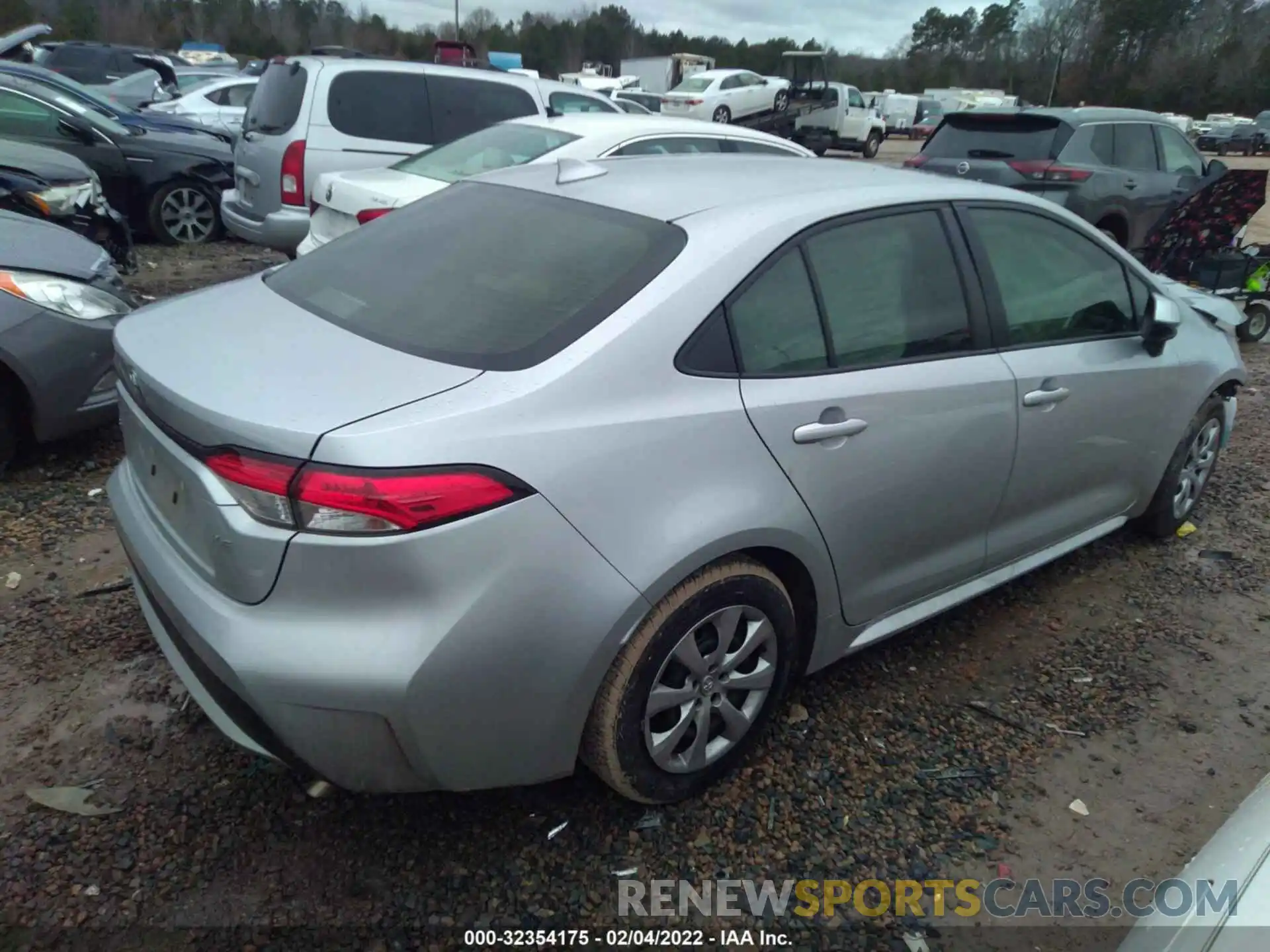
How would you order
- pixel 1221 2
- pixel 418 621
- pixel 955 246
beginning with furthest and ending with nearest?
pixel 1221 2
pixel 955 246
pixel 418 621

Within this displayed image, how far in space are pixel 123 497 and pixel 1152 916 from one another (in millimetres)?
2564

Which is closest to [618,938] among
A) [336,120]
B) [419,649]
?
[419,649]

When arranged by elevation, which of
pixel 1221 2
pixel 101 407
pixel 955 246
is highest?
pixel 1221 2

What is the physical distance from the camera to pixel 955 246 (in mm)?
2936

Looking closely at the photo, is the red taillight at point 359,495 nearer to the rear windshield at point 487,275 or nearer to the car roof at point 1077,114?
the rear windshield at point 487,275

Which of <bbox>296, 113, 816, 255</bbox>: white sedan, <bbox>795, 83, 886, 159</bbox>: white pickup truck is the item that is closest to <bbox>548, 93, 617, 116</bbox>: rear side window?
<bbox>296, 113, 816, 255</bbox>: white sedan

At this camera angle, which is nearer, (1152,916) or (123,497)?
(1152,916)

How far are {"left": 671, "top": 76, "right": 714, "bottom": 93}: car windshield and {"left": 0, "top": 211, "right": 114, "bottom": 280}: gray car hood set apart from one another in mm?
21513

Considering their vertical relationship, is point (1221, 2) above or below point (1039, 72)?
above

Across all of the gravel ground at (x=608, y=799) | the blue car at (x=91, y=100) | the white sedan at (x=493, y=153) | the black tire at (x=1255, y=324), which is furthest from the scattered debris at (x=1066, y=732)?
the blue car at (x=91, y=100)

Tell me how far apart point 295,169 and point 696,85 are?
19.5 m

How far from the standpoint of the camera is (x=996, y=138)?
8.61 metres

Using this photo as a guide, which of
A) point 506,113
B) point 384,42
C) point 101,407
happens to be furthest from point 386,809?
point 384,42

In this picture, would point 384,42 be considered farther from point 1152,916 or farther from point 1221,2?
point 1152,916
